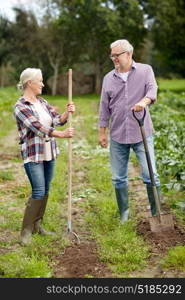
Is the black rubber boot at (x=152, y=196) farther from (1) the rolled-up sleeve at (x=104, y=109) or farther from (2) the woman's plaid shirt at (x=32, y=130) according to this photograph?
(2) the woman's plaid shirt at (x=32, y=130)

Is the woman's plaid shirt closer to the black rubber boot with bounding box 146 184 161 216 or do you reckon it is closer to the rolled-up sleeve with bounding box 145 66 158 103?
the rolled-up sleeve with bounding box 145 66 158 103

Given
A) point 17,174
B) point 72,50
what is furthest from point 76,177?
point 72,50

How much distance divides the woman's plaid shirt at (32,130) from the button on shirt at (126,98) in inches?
25.4

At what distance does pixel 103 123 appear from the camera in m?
5.73

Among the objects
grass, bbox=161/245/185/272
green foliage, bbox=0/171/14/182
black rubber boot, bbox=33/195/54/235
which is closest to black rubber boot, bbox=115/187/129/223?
black rubber boot, bbox=33/195/54/235

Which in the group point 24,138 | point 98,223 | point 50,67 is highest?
point 24,138

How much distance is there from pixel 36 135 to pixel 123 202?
1429 millimetres

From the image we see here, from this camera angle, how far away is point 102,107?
18.7ft

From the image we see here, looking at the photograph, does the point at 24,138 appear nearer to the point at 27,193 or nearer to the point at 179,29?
the point at 27,193

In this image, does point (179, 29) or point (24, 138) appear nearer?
point (24, 138)

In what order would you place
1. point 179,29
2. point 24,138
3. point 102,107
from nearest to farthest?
point 24,138
point 102,107
point 179,29

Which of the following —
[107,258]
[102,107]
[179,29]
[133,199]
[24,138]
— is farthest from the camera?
[179,29]

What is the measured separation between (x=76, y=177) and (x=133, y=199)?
1.67 meters

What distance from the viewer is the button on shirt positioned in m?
5.46
